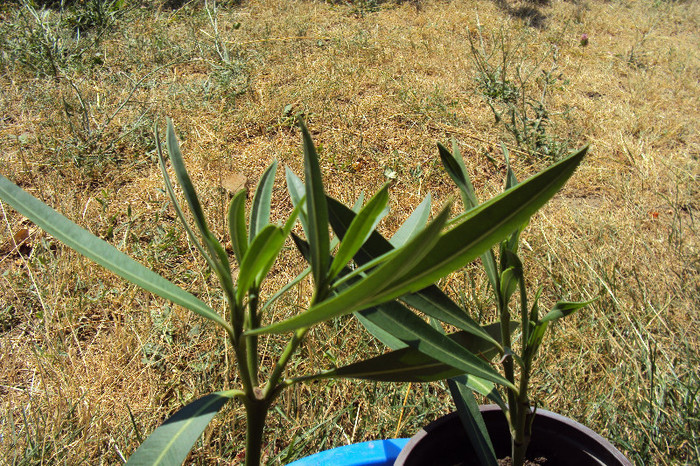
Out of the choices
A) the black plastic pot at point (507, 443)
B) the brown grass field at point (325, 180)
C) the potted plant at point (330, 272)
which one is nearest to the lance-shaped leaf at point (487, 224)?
the potted plant at point (330, 272)

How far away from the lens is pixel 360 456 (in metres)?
0.82

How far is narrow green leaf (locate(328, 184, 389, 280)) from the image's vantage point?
0.44 meters

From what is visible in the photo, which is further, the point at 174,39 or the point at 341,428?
the point at 174,39

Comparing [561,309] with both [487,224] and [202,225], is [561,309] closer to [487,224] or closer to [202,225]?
[487,224]

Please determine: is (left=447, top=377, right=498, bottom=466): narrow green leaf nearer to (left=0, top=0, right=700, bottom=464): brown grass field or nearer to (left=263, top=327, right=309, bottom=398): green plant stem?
(left=263, top=327, right=309, bottom=398): green plant stem

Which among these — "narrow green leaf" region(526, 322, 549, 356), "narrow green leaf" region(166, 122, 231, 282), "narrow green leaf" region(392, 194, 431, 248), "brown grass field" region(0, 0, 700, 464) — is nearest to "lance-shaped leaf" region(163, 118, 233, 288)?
"narrow green leaf" region(166, 122, 231, 282)

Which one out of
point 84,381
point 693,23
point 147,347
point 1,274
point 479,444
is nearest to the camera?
point 479,444

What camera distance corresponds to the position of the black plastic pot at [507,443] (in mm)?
689

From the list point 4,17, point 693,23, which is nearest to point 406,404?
point 4,17

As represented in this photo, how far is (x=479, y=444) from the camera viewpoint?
642mm

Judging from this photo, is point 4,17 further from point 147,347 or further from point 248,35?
point 147,347

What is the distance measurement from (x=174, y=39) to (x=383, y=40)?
1.27 metres

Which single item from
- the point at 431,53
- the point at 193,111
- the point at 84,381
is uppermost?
the point at 431,53

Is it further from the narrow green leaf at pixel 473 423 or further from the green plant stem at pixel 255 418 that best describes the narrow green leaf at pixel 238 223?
the narrow green leaf at pixel 473 423
